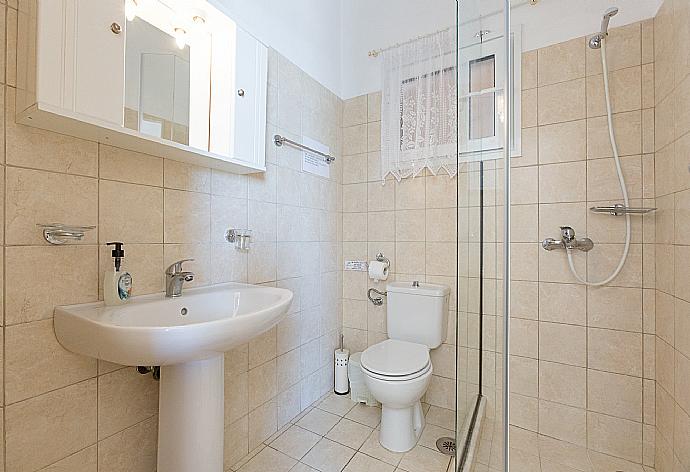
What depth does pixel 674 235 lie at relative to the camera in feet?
4.38

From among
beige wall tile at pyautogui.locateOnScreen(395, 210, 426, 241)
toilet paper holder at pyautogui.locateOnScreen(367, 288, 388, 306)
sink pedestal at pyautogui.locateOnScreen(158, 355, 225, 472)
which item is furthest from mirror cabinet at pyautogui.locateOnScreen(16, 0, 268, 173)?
toilet paper holder at pyautogui.locateOnScreen(367, 288, 388, 306)

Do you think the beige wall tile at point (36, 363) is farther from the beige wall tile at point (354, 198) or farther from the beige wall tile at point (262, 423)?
the beige wall tile at point (354, 198)

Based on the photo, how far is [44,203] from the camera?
93 centimetres

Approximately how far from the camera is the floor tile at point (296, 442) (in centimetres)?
159

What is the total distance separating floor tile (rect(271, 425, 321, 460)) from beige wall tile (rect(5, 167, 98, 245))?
127 centimetres

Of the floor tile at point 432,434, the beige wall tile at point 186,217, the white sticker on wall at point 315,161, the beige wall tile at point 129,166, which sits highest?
the white sticker on wall at point 315,161

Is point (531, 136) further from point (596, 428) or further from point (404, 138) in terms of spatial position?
point (596, 428)

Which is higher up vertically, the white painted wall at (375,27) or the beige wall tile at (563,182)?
the white painted wall at (375,27)

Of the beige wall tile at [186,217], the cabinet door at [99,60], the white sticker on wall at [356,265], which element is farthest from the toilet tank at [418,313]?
the cabinet door at [99,60]

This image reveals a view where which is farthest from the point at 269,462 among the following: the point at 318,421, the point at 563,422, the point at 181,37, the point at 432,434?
the point at 181,37

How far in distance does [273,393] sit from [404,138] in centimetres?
169

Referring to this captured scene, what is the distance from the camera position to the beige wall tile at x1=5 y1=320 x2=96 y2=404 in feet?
2.84

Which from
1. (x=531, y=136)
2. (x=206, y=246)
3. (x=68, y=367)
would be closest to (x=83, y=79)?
(x=206, y=246)

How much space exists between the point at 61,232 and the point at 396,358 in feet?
4.70
